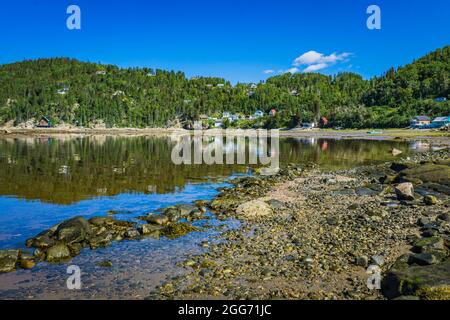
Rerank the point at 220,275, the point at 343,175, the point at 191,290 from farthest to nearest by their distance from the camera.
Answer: the point at 343,175 → the point at 220,275 → the point at 191,290

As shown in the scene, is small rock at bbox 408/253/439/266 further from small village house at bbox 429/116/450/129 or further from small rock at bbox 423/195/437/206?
small village house at bbox 429/116/450/129

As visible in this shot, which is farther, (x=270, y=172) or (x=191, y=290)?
(x=270, y=172)

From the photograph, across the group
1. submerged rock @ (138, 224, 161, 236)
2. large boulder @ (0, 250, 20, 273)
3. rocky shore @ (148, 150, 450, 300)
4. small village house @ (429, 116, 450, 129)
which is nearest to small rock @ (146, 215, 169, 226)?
submerged rock @ (138, 224, 161, 236)

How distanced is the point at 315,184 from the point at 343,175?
6.52 metres

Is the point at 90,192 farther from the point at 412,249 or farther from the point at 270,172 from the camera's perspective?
the point at 412,249

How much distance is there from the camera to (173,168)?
149ft

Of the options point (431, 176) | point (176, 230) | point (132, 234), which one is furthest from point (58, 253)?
point (431, 176)

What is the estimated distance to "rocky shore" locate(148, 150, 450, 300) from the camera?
1174 cm

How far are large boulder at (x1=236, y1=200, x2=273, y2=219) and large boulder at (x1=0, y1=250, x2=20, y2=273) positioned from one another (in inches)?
459

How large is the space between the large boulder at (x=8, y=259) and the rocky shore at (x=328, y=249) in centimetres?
642

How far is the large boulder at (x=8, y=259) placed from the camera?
14180 mm
